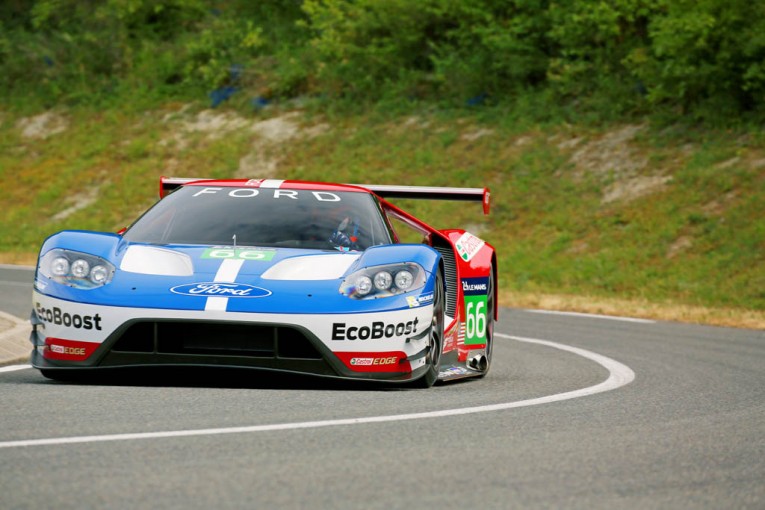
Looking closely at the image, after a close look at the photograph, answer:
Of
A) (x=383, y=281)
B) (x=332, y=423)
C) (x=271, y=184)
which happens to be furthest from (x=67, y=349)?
(x=271, y=184)

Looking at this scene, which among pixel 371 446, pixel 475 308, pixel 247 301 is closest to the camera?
pixel 371 446

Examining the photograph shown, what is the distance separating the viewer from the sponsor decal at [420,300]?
6.75 meters

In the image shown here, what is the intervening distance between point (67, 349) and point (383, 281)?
1.63 meters

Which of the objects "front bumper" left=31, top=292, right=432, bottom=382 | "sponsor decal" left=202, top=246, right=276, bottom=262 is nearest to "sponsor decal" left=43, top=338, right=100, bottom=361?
"front bumper" left=31, top=292, right=432, bottom=382

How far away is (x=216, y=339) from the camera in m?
6.49

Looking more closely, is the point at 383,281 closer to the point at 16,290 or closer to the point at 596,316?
the point at 596,316

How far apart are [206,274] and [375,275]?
0.86 metres

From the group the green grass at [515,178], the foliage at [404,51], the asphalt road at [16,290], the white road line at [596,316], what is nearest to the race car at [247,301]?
the asphalt road at [16,290]

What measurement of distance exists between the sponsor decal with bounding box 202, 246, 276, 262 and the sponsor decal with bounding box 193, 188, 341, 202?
2.84 feet

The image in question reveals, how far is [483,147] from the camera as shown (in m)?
30.0

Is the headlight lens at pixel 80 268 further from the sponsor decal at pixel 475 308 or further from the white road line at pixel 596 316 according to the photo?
the white road line at pixel 596 316

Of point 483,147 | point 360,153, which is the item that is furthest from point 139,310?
point 360,153

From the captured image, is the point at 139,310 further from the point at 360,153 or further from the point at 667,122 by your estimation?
the point at 360,153

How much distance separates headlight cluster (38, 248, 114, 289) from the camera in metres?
6.74
